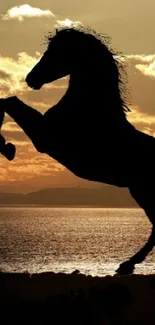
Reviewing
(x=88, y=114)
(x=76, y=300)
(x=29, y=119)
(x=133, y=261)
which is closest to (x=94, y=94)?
(x=88, y=114)

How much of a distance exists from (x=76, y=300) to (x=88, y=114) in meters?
3.02

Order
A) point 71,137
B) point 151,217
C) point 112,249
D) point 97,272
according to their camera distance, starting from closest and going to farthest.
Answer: point 71,137 < point 151,217 < point 97,272 < point 112,249

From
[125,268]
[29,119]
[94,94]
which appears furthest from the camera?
[125,268]

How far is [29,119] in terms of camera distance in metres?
9.38

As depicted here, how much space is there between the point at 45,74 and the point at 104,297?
12.7 feet

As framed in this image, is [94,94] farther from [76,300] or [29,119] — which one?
[76,300]

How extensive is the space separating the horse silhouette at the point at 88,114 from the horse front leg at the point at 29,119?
2 centimetres

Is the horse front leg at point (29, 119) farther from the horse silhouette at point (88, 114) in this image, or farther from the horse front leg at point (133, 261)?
the horse front leg at point (133, 261)

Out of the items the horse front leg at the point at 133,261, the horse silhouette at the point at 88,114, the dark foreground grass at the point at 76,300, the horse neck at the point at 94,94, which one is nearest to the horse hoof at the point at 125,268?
the horse front leg at the point at 133,261

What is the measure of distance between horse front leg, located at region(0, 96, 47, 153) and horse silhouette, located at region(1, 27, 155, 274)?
2cm

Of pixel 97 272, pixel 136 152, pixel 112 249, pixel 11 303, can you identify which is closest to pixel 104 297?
pixel 11 303

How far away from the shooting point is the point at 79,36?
9828 mm

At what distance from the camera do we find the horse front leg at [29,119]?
9375 mm

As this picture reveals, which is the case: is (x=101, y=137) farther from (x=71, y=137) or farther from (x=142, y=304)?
(x=142, y=304)
